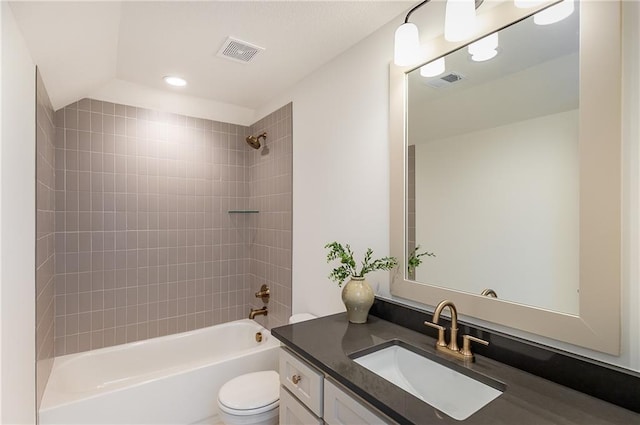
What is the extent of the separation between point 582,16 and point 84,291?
3.15m

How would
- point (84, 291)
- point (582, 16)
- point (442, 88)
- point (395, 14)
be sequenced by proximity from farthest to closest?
1. point (84, 291)
2. point (395, 14)
3. point (442, 88)
4. point (582, 16)

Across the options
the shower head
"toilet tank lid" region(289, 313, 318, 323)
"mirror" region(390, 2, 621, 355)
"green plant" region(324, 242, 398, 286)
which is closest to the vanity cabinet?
"green plant" region(324, 242, 398, 286)

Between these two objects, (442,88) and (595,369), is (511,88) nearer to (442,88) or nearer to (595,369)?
(442,88)

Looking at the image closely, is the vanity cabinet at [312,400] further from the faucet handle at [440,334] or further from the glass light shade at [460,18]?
the glass light shade at [460,18]

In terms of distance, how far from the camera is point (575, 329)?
974 mm

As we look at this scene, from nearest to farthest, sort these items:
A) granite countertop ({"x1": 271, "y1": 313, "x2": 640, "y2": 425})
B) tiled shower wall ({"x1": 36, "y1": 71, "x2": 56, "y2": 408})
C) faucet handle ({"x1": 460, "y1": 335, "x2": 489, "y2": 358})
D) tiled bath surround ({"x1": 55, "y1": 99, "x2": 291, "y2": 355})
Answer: granite countertop ({"x1": 271, "y1": 313, "x2": 640, "y2": 425})
faucet handle ({"x1": 460, "y1": 335, "x2": 489, "y2": 358})
tiled shower wall ({"x1": 36, "y1": 71, "x2": 56, "y2": 408})
tiled bath surround ({"x1": 55, "y1": 99, "x2": 291, "y2": 355})

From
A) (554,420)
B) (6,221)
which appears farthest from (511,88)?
(6,221)

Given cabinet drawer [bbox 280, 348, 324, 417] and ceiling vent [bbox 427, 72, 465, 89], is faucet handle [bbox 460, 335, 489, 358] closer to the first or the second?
cabinet drawer [bbox 280, 348, 324, 417]

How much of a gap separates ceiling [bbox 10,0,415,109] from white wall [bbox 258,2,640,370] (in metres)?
0.13

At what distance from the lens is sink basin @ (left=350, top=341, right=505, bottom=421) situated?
1.04m

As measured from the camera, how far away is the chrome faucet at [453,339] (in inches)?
45.5

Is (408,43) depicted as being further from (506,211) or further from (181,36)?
(181,36)

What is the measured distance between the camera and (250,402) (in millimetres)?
1730

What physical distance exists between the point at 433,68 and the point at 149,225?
236 cm
